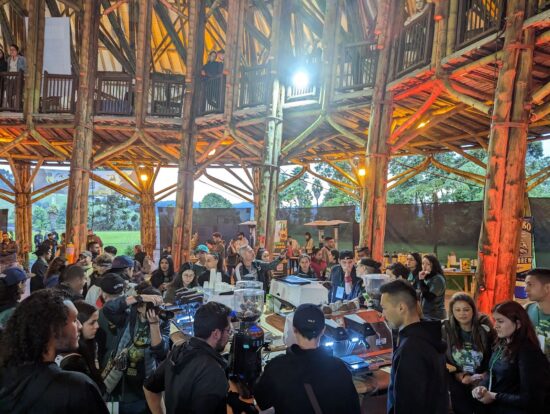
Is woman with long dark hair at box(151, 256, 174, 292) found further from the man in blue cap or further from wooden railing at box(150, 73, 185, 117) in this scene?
wooden railing at box(150, 73, 185, 117)

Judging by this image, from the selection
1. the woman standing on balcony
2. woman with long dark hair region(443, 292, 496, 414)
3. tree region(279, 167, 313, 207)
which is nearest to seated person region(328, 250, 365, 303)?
woman with long dark hair region(443, 292, 496, 414)

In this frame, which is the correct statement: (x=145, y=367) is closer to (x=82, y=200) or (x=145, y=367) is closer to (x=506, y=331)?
(x=506, y=331)

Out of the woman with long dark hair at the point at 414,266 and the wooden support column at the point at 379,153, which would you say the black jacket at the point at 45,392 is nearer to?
the woman with long dark hair at the point at 414,266

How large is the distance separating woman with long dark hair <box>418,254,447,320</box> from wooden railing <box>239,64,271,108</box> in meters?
6.68

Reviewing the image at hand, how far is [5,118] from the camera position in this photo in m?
11.1

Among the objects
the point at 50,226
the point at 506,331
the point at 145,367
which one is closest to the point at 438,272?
the point at 506,331

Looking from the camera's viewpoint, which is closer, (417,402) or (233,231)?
(417,402)

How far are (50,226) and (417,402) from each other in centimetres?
3276

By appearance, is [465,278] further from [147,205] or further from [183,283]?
[147,205]

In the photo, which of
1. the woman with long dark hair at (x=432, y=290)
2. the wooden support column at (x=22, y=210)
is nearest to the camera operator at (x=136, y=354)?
the woman with long dark hair at (x=432, y=290)

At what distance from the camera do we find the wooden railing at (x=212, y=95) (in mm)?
11078

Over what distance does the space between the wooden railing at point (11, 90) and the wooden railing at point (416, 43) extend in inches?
406

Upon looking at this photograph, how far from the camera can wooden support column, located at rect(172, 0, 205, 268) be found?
10945 mm

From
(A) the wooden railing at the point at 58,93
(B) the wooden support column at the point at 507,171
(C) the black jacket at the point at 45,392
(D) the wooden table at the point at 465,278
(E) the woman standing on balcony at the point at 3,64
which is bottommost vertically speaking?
(D) the wooden table at the point at 465,278
